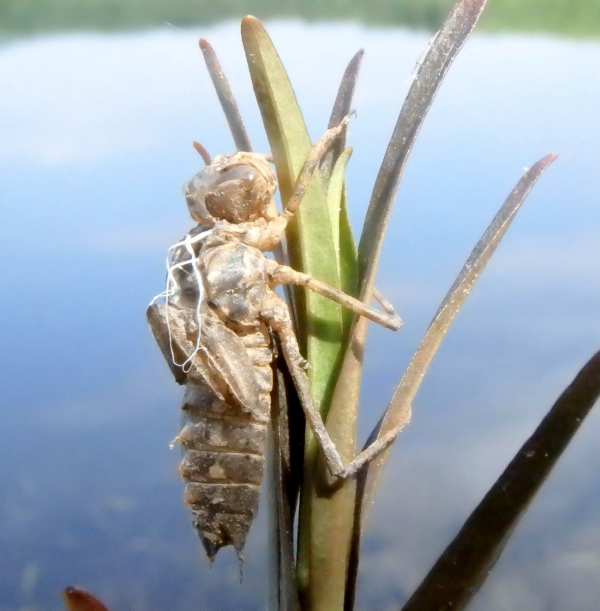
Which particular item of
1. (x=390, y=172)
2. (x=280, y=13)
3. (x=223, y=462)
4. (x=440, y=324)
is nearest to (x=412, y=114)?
(x=390, y=172)

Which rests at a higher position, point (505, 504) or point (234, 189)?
point (234, 189)

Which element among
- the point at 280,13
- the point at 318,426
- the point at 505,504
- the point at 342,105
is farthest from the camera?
the point at 280,13

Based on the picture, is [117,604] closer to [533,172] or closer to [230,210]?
[230,210]

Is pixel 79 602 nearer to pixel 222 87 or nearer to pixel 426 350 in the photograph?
pixel 426 350

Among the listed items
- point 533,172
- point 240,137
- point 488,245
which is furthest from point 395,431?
point 240,137

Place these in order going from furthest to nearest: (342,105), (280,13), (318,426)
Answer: (280,13) → (342,105) → (318,426)
